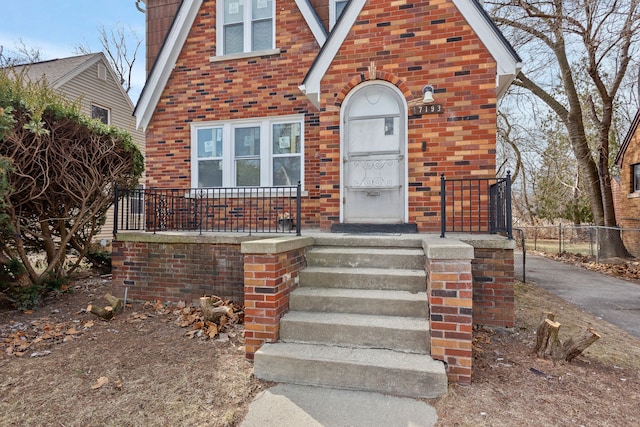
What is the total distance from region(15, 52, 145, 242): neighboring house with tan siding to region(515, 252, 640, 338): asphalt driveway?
46.4 feet

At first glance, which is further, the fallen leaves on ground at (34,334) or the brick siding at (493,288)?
the brick siding at (493,288)

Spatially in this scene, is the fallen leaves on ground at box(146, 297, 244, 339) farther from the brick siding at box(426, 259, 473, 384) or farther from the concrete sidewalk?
the brick siding at box(426, 259, 473, 384)

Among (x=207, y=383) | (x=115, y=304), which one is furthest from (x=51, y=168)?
(x=207, y=383)

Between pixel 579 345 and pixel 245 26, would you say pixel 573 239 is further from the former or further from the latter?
pixel 245 26

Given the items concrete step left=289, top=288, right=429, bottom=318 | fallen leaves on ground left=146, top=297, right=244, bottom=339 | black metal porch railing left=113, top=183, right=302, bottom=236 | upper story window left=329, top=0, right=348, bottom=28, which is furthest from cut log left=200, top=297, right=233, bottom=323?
upper story window left=329, top=0, right=348, bottom=28

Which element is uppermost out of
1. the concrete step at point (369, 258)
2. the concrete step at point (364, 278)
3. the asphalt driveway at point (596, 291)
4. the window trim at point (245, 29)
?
the window trim at point (245, 29)

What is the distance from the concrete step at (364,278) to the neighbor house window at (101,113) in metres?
13.7

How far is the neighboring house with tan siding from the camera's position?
1310 cm

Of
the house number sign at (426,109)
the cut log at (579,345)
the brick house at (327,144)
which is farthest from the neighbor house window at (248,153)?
the cut log at (579,345)

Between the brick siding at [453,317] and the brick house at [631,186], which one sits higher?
the brick house at [631,186]

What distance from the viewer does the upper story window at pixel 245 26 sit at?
299 inches

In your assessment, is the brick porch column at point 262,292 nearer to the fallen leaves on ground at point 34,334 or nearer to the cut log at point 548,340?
the fallen leaves on ground at point 34,334

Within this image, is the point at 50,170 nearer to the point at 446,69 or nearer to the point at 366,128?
the point at 366,128

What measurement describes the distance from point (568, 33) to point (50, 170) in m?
13.1
